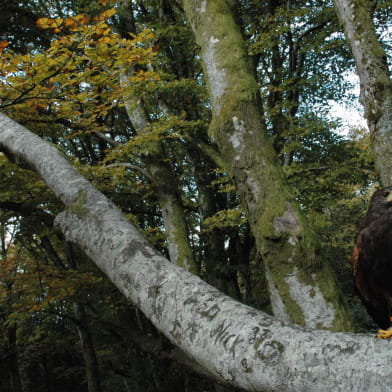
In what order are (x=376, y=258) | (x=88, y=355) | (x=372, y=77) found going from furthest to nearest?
(x=88, y=355)
(x=372, y=77)
(x=376, y=258)

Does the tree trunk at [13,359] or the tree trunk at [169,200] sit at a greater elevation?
the tree trunk at [169,200]

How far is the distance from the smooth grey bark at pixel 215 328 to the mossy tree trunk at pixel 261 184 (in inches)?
58.3

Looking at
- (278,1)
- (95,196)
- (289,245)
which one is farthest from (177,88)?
(95,196)

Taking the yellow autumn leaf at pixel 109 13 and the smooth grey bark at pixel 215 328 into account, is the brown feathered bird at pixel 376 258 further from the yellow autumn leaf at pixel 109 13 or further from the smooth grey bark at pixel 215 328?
the yellow autumn leaf at pixel 109 13

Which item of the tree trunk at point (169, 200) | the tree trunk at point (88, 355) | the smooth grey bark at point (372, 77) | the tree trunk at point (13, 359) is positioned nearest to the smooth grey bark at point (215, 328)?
the smooth grey bark at point (372, 77)

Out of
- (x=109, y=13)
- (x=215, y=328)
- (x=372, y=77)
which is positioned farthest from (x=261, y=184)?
(x=109, y=13)

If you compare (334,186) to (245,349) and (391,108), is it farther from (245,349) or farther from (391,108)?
(245,349)

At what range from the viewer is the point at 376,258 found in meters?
1.64

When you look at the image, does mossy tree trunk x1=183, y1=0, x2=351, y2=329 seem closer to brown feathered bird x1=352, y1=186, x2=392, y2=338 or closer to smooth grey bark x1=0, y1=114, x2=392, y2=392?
brown feathered bird x1=352, y1=186, x2=392, y2=338

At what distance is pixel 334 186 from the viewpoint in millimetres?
7574

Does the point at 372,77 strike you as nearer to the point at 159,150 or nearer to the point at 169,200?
the point at 169,200

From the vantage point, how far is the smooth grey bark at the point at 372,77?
11.8ft

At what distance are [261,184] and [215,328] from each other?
6.00 ft

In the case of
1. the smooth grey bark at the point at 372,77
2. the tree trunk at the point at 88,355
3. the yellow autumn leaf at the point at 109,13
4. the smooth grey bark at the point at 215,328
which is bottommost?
the tree trunk at the point at 88,355
